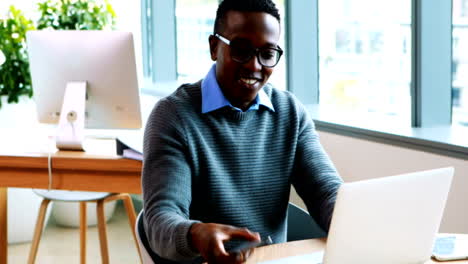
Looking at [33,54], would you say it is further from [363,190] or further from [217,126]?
[363,190]

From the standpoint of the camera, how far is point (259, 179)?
80.7 inches

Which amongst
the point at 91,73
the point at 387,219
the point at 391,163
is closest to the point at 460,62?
the point at 391,163

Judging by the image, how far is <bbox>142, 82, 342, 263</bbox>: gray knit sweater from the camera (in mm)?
1912

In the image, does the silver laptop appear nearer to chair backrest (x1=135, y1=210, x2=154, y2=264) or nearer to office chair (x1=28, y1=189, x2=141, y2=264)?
chair backrest (x1=135, y1=210, x2=154, y2=264)

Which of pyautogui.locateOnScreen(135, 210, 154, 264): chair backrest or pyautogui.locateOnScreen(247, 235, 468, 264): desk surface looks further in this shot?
pyautogui.locateOnScreen(135, 210, 154, 264): chair backrest

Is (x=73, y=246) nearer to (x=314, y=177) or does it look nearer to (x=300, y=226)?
(x=300, y=226)

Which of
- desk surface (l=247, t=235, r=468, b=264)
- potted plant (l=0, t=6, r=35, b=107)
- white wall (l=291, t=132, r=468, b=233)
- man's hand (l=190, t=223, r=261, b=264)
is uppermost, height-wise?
potted plant (l=0, t=6, r=35, b=107)

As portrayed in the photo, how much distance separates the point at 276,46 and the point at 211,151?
0.31 metres

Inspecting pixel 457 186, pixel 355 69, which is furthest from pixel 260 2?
pixel 355 69

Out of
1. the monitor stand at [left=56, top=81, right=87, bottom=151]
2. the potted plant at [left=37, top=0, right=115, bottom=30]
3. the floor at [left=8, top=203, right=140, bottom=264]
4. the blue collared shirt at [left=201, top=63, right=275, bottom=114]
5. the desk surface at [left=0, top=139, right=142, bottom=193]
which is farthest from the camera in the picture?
the potted plant at [left=37, top=0, right=115, bottom=30]

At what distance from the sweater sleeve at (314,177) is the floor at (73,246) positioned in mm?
2147

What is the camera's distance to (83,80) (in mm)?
2996

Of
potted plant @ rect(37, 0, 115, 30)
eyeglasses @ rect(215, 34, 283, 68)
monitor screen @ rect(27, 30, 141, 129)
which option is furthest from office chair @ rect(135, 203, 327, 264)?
potted plant @ rect(37, 0, 115, 30)

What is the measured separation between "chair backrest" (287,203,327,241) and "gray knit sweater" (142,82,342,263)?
0.10 metres
